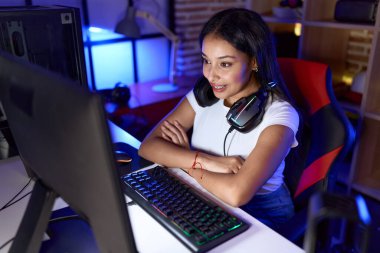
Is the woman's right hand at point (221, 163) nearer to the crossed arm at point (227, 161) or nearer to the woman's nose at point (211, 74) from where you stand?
the crossed arm at point (227, 161)

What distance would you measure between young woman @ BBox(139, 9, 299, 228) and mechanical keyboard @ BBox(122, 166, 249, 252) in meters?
0.11

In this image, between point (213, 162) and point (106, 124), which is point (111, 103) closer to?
point (213, 162)

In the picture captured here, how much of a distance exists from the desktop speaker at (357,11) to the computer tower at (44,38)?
1.16 metres

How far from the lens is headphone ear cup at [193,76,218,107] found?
1.37 m

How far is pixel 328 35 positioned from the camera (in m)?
1.96

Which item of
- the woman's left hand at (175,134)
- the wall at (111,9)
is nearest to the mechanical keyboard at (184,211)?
the woman's left hand at (175,134)

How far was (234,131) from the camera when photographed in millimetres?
1302

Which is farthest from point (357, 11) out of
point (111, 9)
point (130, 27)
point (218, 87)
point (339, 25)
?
point (111, 9)

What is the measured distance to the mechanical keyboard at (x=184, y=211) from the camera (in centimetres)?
84

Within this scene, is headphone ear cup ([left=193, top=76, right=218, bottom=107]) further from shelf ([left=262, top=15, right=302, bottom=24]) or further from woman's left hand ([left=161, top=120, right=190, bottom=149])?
shelf ([left=262, top=15, right=302, bottom=24])

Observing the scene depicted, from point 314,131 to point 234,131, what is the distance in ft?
0.89

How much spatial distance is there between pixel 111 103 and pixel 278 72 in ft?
3.88

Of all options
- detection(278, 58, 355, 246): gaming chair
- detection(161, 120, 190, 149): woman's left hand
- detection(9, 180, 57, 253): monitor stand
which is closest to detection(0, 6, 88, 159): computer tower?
detection(161, 120, 190, 149): woman's left hand

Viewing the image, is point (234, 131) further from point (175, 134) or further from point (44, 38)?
point (44, 38)
